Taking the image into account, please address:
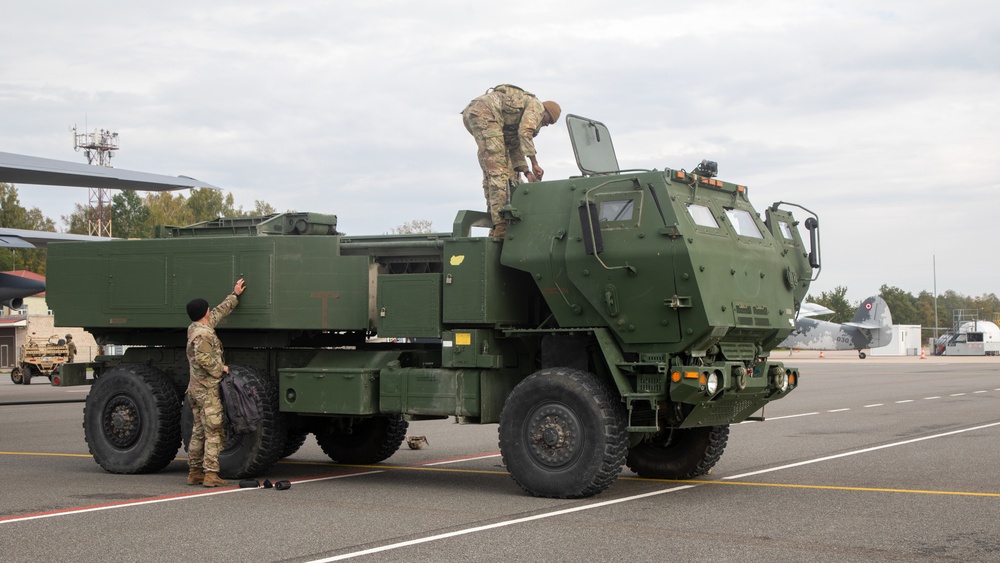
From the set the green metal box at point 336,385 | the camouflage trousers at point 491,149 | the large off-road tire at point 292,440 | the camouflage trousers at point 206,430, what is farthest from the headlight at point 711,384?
the large off-road tire at point 292,440

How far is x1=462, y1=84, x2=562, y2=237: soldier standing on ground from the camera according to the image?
38.7 ft

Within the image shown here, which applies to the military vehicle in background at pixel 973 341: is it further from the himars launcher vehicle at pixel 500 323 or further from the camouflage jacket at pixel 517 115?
the camouflage jacket at pixel 517 115

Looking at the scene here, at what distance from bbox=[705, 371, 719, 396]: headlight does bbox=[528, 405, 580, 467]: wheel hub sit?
115cm

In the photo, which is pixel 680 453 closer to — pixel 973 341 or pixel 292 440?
pixel 292 440

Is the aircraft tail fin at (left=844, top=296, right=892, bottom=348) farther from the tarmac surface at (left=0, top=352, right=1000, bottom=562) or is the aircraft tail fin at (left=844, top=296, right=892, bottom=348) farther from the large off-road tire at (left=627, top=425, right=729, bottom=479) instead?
the large off-road tire at (left=627, top=425, right=729, bottom=479)

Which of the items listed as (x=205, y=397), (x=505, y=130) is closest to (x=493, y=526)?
(x=205, y=397)

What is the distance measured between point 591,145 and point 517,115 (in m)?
1.00

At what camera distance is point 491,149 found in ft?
39.0

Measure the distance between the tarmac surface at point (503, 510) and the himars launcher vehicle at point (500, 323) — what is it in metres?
0.53

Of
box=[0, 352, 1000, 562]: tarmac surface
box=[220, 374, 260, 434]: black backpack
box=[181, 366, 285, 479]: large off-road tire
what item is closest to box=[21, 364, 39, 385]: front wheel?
box=[0, 352, 1000, 562]: tarmac surface

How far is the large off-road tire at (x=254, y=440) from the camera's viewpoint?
11414 mm

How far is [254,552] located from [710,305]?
4.49m

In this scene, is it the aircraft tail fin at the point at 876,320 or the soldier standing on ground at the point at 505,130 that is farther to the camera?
the aircraft tail fin at the point at 876,320

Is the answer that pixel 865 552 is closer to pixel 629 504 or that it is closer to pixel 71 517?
pixel 629 504
